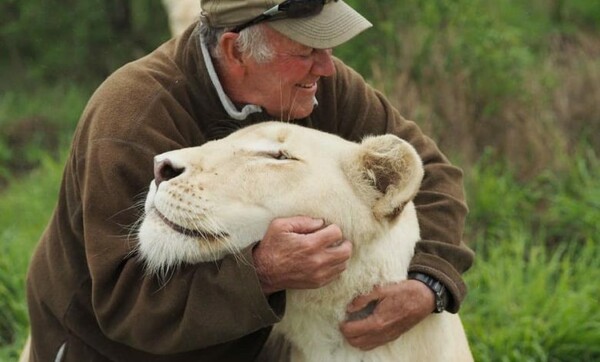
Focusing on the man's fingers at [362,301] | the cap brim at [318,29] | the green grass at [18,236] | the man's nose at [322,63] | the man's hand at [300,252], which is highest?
the cap brim at [318,29]

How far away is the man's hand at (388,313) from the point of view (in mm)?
3205

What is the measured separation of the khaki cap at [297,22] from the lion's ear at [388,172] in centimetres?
59

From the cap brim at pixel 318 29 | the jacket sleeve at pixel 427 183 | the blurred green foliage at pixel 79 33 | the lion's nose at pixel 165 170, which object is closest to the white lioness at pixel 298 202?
the lion's nose at pixel 165 170

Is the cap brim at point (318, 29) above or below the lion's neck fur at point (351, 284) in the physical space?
above

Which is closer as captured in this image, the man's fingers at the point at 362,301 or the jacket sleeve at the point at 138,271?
the jacket sleeve at the point at 138,271

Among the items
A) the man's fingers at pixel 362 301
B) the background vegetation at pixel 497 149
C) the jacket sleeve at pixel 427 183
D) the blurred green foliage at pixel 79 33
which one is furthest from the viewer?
the blurred green foliage at pixel 79 33

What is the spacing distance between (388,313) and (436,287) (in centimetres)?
26

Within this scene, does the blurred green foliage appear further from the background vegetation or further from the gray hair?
the gray hair

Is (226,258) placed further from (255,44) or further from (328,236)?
(255,44)

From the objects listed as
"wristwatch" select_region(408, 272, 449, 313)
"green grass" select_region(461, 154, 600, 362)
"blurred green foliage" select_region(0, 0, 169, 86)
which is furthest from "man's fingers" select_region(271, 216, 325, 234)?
"blurred green foliage" select_region(0, 0, 169, 86)

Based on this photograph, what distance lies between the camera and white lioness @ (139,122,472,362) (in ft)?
9.90

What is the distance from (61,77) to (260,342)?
773 centimetres

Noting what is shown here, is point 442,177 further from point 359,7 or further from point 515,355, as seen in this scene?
point 359,7

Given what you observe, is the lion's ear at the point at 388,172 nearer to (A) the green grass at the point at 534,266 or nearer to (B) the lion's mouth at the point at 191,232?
(B) the lion's mouth at the point at 191,232
